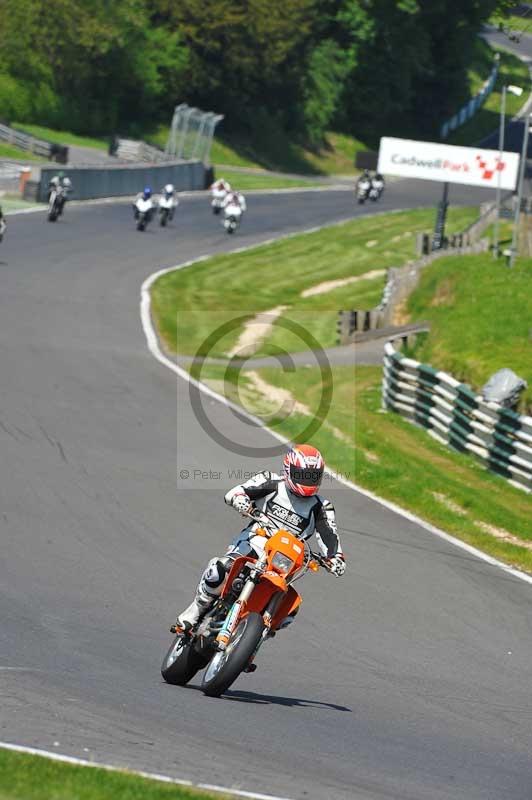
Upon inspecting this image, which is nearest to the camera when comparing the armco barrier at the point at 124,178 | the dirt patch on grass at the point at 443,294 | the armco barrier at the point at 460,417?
the armco barrier at the point at 460,417

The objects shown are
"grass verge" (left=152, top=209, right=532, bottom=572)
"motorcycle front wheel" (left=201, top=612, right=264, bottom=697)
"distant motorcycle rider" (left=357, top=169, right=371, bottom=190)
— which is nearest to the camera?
"motorcycle front wheel" (left=201, top=612, right=264, bottom=697)

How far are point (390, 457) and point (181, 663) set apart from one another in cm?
1125

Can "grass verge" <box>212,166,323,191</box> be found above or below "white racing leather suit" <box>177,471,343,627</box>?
below

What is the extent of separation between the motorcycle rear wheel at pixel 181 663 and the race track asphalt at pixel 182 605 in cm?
12

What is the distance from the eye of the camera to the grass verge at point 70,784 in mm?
6801

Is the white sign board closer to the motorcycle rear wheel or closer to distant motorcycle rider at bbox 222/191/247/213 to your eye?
distant motorcycle rider at bbox 222/191/247/213

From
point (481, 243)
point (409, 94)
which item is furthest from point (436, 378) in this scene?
point (409, 94)

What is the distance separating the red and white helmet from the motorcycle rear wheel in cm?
136

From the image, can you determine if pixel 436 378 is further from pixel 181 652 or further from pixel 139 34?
pixel 139 34

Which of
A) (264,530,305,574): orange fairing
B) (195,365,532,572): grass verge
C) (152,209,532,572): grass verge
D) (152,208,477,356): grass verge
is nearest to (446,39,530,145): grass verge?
(152,208,477,356): grass verge

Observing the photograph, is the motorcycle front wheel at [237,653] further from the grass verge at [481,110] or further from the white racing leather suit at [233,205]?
the grass verge at [481,110]

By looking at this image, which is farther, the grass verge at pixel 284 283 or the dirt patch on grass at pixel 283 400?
the grass verge at pixel 284 283

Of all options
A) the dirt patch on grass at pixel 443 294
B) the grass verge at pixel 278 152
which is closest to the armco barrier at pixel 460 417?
the dirt patch on grass at pixel 443 294

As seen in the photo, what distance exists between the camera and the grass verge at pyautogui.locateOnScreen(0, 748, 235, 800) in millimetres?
6801
